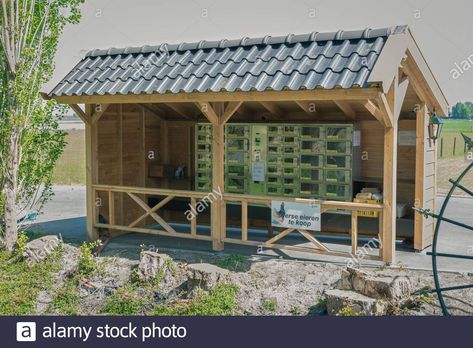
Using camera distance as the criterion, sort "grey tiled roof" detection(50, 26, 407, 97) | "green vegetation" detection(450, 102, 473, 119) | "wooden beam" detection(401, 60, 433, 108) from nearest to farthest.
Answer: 1. "grey tiled roof" detection(50, 26, 407, 97)
2. "wooden beam" detection(401, 60, 433, 108)
3. "green vegetation" detection(450, 102, 473, 119)

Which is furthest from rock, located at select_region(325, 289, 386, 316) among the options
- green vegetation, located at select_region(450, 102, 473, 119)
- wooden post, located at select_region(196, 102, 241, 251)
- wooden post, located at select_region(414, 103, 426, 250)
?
green vegetation, located at select_region(450, 102, 473, 119)

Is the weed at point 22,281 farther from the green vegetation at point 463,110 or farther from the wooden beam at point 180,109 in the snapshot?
the green vegetation at point 463,110

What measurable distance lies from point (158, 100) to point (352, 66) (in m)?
3.18

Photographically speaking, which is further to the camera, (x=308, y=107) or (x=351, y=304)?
(x=308, y=107)

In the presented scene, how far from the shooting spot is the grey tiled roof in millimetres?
9109

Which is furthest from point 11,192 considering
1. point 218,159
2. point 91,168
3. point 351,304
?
point 351,304

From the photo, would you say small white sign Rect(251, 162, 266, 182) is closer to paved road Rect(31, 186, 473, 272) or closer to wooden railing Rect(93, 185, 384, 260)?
wooden railing Rect(93, 185, 384, 260)

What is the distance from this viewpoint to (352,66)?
8.95 meters

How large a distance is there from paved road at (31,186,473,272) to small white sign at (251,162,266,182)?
1758mm

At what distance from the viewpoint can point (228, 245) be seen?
1123 cm

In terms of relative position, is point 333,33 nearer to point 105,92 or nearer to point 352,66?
point 352,66

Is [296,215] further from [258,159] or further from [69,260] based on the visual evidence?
[69,260]

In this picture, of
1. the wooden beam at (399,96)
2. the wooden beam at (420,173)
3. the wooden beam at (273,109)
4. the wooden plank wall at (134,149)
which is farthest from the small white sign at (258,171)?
the wooden beam at (399,96)

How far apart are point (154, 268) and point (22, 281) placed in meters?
2.09
